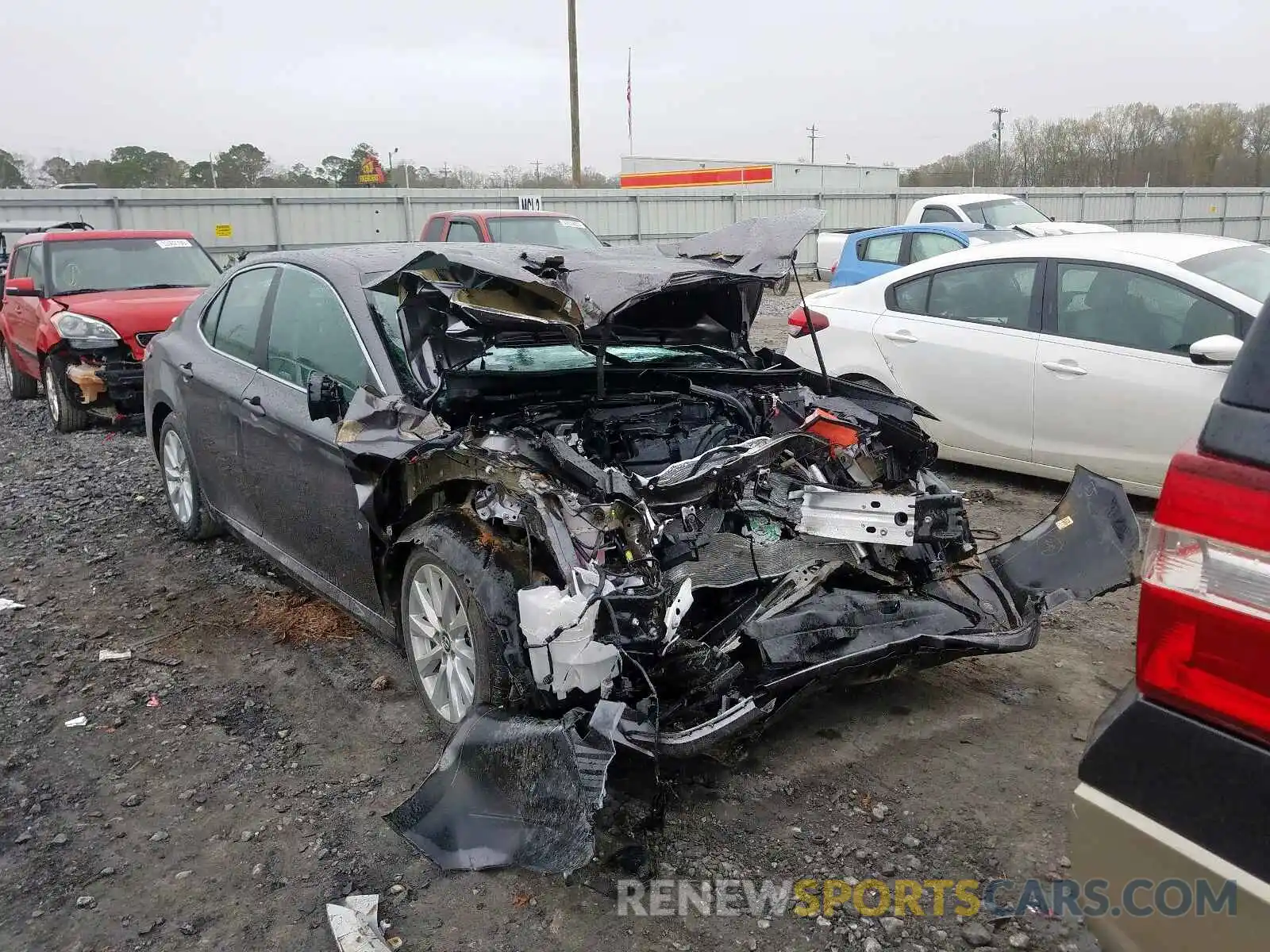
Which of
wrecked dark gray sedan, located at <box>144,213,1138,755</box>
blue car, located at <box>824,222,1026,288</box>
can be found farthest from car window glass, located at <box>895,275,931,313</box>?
blue car, located at <box>824,222,1026,288</box>

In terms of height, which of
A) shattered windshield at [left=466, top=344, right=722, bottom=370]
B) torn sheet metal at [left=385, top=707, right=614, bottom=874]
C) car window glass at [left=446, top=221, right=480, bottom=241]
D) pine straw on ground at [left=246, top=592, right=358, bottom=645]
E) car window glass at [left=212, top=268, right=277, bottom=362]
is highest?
car window glass at [left=446, top=221, right=480, bottom=241]

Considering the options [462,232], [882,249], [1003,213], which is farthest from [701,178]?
[462,232]

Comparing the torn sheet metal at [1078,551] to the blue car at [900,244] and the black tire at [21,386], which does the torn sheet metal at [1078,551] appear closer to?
the blue car at [900,244]

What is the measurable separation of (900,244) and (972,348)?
695 cm

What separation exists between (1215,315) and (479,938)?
468 cm

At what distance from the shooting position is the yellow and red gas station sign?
102 ft

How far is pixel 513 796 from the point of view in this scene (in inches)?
106

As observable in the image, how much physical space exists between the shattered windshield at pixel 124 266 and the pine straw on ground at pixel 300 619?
5.52 m

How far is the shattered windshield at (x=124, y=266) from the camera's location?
30.1ft

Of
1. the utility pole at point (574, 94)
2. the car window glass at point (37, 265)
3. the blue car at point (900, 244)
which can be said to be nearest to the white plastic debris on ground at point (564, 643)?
the car window glass at point (37, 265)

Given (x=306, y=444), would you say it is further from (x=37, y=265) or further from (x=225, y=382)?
(x=37, y=265)

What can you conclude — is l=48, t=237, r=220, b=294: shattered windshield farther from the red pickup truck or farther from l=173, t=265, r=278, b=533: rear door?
l=173, t=265, r=278, b=533: rear door

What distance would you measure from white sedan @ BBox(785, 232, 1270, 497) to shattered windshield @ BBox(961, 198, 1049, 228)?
8731mm

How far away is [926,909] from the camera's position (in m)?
2.56
